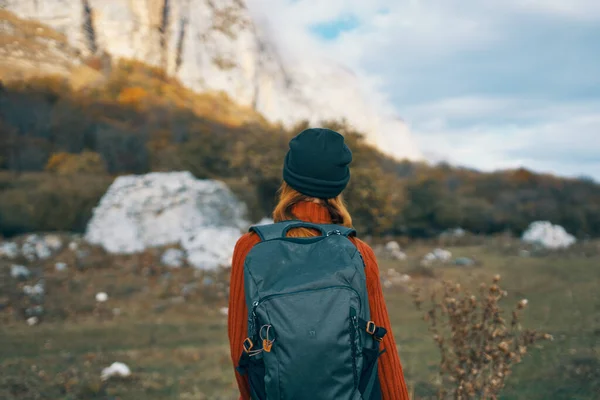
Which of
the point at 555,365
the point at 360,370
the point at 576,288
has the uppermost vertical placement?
the point at 360,370

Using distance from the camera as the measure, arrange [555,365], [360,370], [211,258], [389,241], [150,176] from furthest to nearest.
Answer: [389,241] → [150,176] → [211,258] → [555,365] → [360,370]

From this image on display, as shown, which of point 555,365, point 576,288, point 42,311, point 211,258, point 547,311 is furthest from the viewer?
point 211,258

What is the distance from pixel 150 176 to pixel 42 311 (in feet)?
32.4

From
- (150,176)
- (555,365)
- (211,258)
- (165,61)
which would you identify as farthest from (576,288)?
(165,61)

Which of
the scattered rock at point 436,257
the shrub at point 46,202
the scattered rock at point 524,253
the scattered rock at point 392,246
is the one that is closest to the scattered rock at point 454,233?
the scattered rock at point 392,246

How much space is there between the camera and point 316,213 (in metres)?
2.08

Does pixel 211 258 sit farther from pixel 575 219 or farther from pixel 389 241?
pixel 575 219

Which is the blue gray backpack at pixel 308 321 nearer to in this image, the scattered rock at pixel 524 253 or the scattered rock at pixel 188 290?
the scattered rock at pixel 188 290

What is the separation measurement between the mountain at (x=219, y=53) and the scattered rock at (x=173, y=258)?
37.0 m

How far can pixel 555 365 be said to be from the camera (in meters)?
6.83

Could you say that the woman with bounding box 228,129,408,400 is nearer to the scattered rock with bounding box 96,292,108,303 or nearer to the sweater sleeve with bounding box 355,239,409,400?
the sweater sleeve with bounding box 355,239,409,400

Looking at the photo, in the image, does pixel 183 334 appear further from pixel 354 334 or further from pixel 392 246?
pixel 392 246

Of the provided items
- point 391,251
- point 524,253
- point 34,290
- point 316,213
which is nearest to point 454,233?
point 391,251

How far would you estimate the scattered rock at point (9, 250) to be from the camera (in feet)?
50.3
